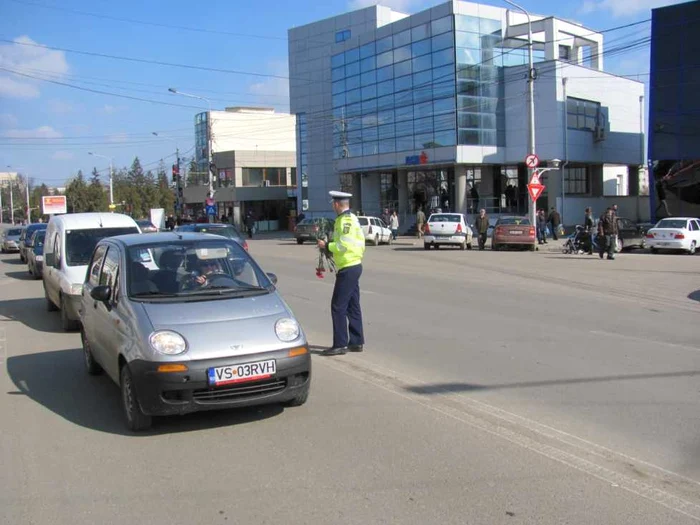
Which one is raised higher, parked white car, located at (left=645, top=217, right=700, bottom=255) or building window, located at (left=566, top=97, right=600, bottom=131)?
building window, located at (left=566, top=97, right=600, bottom=131)

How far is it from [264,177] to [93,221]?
2425 inches

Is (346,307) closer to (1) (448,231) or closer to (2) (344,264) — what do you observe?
(2) (344,264)

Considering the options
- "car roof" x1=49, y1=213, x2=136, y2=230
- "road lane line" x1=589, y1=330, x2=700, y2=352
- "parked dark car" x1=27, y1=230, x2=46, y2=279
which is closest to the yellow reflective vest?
"road lane line" x1=589, y1=330, x2=700, y2=352

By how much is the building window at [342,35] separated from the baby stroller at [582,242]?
3975 centimetres

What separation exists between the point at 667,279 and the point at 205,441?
15.2m

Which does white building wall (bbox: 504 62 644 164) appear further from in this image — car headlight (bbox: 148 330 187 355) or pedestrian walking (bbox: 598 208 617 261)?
car headlight (bbox: 148 330 187 355)

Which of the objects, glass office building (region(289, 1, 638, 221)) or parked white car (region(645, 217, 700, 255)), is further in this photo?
glass office building (region(289, 1, 638, 221))

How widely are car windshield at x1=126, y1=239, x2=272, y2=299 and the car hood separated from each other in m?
0.32

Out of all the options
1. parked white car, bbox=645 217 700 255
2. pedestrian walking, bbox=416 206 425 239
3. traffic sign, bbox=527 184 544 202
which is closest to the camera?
parked white car, bbox=645 217 700 255

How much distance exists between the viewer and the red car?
28.7 meters

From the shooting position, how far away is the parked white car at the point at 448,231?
99.0ft

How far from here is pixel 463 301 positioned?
1321cm

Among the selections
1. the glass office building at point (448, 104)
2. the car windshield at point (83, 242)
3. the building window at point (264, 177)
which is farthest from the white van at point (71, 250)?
the building window at point (264, 177)

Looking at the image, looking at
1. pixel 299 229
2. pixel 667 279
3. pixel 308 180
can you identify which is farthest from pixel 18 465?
pixel 308 180
